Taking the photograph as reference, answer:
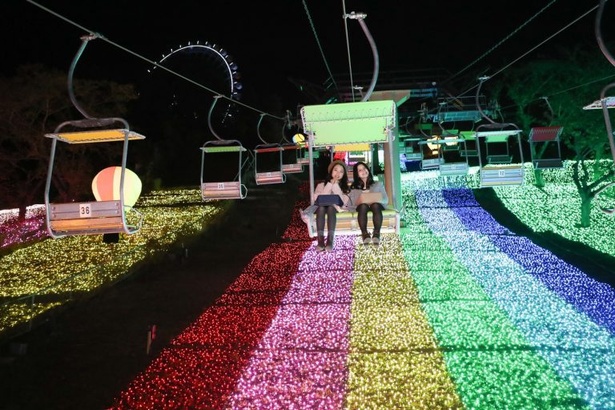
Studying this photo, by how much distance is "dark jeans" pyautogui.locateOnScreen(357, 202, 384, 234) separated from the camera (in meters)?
8.64

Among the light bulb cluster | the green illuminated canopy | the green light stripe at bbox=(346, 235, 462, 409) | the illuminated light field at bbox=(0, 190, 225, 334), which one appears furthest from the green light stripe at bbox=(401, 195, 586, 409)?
the illuminated light field at bbox=(0, 190, 225, 334)

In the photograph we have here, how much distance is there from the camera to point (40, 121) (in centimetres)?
2175

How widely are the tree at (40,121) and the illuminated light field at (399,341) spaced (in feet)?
35.1

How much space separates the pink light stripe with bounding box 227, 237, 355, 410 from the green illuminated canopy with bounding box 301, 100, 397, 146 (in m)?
3.25

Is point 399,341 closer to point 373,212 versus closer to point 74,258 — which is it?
point 373,212

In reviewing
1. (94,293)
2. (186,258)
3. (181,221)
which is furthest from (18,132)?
(94,293)

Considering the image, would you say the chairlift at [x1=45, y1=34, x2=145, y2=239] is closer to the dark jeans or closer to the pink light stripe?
the pink light stripe

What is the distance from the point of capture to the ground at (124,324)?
8.40 m

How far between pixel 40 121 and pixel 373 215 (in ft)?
57.1

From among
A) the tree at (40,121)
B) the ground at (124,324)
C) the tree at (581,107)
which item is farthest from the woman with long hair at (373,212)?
the tree at (40,121)

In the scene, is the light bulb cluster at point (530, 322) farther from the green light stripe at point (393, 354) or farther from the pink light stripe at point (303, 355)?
the pink light stripe at point (303, 355)

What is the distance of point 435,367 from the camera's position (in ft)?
26.5

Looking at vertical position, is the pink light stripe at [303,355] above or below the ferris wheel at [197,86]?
below

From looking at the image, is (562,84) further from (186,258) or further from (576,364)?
(576,364)
